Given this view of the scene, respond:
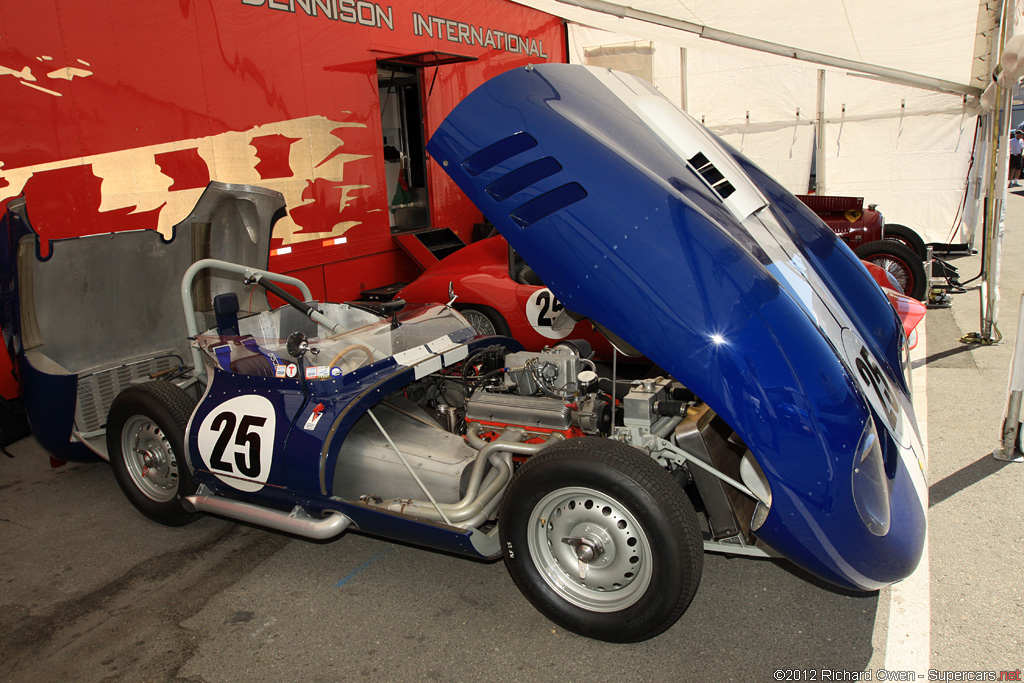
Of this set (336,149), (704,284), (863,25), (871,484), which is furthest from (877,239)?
(704,284)

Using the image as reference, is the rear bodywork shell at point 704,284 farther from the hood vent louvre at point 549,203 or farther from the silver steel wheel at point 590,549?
the silver steel wheel at point 590,549

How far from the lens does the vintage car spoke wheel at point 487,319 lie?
655 cm

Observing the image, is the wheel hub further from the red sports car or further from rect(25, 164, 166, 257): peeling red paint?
rect(25, 164, 166, 257): peeling red paint

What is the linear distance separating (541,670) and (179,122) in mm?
6166

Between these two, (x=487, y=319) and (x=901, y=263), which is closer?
(x=487, y=319)

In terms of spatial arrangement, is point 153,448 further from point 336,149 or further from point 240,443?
point 336,149

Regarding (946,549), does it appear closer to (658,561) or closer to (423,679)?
(658,561)

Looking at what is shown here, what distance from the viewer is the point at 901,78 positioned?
7.25 metres

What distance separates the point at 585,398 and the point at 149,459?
8.16ft

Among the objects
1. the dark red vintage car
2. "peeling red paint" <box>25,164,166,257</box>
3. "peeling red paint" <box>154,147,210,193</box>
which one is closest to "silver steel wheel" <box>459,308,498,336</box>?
"peeling red paint" <box>154,147,210,193</box>

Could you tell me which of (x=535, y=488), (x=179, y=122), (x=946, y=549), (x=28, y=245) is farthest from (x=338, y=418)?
(x=179, y=122)

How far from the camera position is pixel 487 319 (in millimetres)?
6668

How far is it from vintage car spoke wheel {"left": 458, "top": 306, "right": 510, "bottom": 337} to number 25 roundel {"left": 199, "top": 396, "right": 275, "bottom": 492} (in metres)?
3.22

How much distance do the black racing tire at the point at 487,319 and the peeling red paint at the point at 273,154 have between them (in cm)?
272
